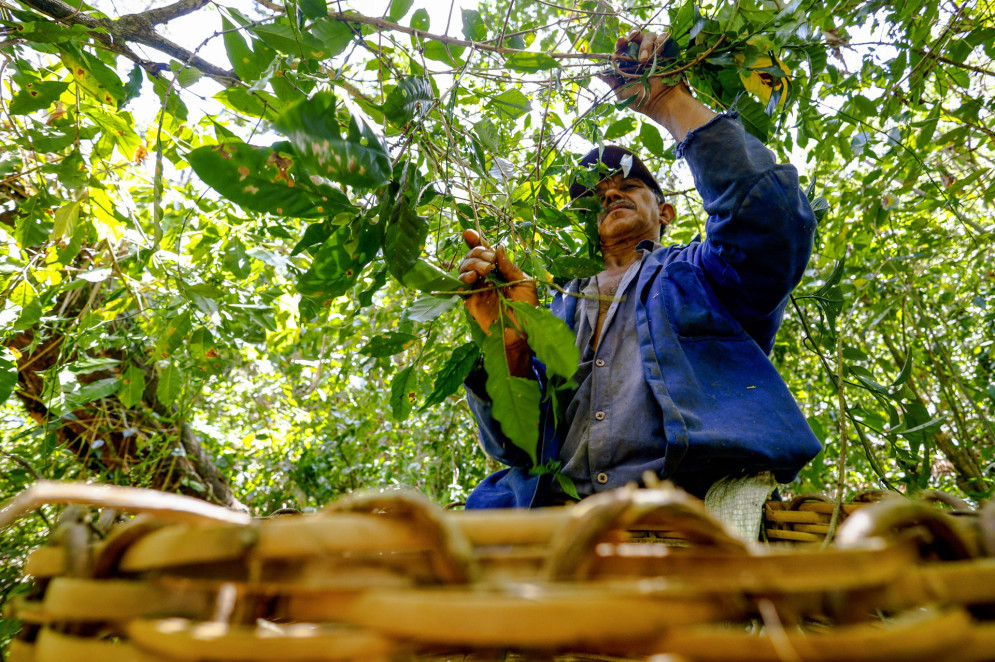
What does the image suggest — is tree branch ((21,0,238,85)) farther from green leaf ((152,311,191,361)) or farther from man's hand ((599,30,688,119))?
man's hand ((599,30,688,119))

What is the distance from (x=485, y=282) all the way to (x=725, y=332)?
54cm

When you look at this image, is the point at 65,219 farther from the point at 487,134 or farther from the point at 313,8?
the point at 487,134

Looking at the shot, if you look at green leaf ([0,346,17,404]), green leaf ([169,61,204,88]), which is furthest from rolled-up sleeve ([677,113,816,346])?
green leaf ([0,346,17,404])

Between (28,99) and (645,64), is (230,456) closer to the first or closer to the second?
(28,99)

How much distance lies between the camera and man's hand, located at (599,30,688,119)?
834 mm

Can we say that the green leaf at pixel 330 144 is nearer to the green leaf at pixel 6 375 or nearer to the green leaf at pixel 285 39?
the green leaf at pixel 285 39

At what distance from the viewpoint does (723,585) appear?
0.66ft

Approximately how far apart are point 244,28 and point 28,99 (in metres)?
0.38

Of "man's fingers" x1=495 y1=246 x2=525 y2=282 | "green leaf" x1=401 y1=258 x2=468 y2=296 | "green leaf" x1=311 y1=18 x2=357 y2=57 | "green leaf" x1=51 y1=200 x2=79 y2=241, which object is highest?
"green leaf" x1=311 y1=18 x2=357 y2=57

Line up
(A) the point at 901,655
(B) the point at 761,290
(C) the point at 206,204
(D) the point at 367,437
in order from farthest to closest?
(D) the point at 367,437
(C) the point at 206,204
(B) the point at 761,290
(A) the point at 901,655

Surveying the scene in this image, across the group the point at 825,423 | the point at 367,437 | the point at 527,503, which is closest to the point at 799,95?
the point at 527,503

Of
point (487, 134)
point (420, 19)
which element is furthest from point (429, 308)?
point (420, 19)

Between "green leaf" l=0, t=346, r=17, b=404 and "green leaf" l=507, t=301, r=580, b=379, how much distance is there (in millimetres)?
785

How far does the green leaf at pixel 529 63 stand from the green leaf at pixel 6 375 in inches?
34.4
